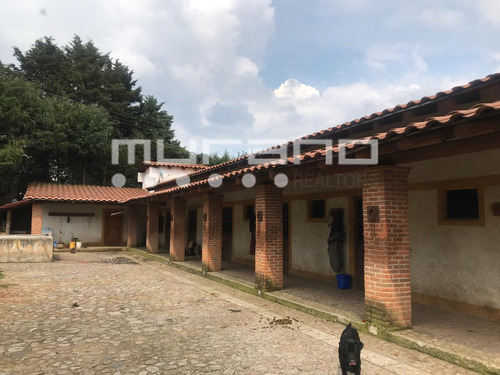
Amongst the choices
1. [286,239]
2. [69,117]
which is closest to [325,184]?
[286,239]

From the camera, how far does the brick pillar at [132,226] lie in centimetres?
1944

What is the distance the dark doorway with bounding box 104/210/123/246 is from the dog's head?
755 inches

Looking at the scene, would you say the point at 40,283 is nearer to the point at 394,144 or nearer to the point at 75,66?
the point at 394,144

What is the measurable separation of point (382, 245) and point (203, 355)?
2.81m

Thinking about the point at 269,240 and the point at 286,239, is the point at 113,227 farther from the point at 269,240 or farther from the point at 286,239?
the point at 269,240

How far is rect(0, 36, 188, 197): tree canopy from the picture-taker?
21.1 m

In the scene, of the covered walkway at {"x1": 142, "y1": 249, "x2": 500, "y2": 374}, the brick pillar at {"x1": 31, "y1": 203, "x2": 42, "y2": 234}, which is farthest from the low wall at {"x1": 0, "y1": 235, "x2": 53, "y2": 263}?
the covered walkway at {"x1": 142, "y1": 249, "x2": 500, "y2": 374}

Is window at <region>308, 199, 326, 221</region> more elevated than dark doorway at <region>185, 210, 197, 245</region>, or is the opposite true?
window at <region>308, 199, 326, 221</region>

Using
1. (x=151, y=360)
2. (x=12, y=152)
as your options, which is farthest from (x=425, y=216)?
(x=12, y=152)

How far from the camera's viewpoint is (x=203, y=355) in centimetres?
431

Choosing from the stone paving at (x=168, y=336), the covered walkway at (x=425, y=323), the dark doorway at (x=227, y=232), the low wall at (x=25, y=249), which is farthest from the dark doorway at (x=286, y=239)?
the low wall at (x=25, y=249)

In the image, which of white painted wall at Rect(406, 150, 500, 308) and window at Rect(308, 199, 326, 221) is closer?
white painted wall at Rect(406, 150, 500, 308)

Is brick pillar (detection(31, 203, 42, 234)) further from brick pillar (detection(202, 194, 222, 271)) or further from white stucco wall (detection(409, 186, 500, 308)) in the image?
white stucco wall (detection(409, 186, 500, 308))

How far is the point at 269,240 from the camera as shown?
304 inches
